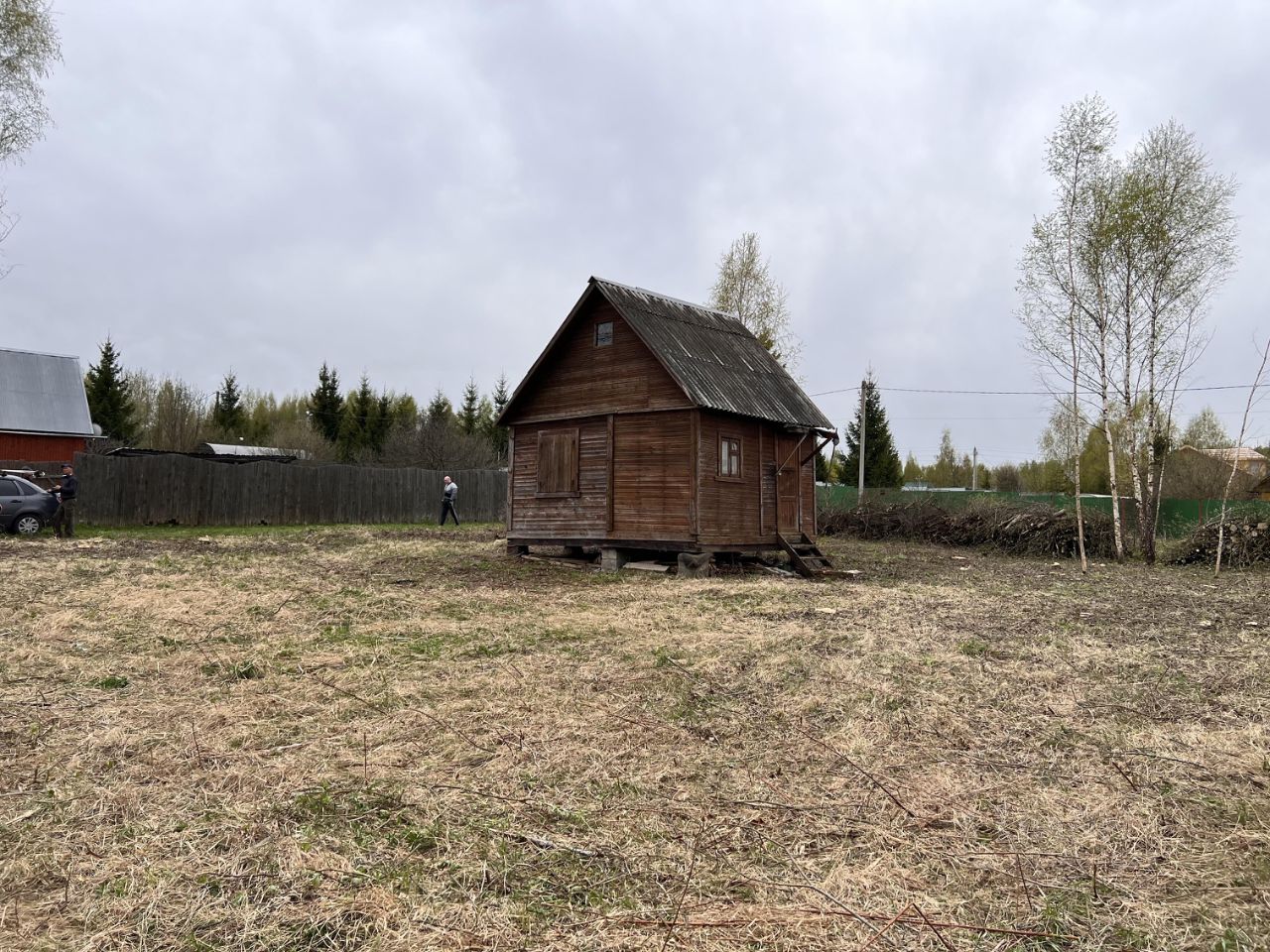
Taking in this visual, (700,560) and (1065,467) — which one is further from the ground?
(1065,467)

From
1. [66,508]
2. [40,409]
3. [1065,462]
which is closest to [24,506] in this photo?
[66,508]

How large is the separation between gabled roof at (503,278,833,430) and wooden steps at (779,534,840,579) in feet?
8.10

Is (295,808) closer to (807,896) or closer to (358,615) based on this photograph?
(807,896)

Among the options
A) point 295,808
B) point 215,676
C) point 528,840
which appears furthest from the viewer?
point 215,676

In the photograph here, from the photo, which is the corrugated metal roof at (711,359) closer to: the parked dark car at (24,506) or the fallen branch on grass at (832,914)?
the fallen branch on grass at (832,914)

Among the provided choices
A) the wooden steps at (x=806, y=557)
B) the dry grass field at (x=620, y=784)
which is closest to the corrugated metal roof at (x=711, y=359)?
the wooden steps at (x=806, y=557)

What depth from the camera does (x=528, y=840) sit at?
3.54 metres

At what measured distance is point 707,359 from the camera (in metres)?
16.7

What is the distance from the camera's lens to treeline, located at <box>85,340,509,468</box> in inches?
1692

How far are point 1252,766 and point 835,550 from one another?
18.3 m

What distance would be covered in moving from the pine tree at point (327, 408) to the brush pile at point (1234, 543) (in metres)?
45.6

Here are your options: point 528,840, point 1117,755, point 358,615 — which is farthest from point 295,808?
point 358,615

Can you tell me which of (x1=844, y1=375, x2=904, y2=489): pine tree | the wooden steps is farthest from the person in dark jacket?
(x1=844, y1=375, x2=904, y2=489): pine tree

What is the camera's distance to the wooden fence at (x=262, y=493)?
2266 centimetres
